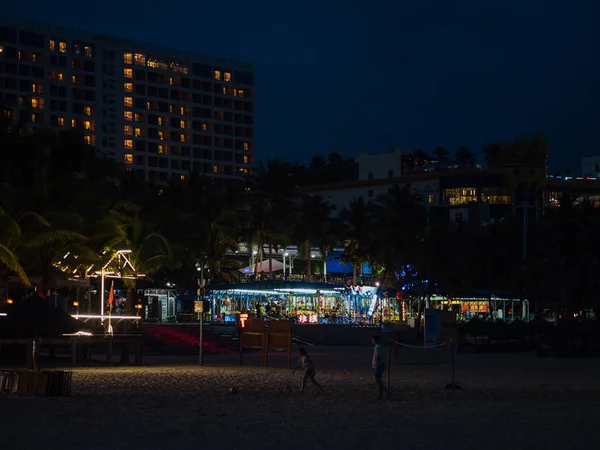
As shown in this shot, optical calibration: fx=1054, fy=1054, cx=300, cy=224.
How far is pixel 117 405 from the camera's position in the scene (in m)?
20.8

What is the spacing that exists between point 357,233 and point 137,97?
73462 mm

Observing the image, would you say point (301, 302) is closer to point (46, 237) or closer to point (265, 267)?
point (265, 267)

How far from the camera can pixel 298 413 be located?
64.5ft

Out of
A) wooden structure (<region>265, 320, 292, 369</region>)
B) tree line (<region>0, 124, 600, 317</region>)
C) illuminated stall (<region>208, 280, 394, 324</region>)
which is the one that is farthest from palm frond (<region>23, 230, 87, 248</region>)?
illuminated stall (<region>208, 280, 394, 324</region>)

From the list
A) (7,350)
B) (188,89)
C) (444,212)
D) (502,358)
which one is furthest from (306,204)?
(188,89)

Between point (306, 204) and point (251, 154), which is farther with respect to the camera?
point (251, 154)

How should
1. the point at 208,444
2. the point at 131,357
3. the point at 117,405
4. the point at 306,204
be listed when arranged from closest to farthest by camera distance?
the point at 208,444
the point at 117,405
the point at 131,357
the point at 306,204

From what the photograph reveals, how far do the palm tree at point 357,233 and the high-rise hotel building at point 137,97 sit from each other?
179 feet

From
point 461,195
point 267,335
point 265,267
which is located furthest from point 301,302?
point 461,195

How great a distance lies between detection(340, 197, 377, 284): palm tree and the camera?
281 feet

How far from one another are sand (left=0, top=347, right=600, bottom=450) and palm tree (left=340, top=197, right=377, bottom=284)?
52.8 m

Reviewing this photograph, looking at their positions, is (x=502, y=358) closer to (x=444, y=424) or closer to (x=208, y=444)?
(x=444, y=424)

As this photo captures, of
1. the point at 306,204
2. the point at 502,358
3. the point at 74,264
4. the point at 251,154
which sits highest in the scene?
the point at 251,154

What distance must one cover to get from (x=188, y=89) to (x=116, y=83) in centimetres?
1264
